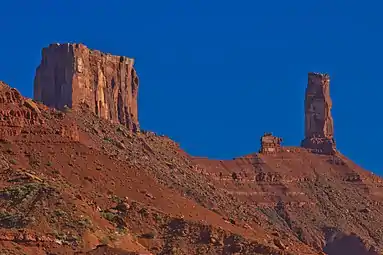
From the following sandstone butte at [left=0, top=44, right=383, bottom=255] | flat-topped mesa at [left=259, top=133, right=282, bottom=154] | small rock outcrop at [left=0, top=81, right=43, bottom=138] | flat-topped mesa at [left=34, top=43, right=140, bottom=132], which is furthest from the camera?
flat-topped mesa at [left=259, top=133, right=282, bottom=154]

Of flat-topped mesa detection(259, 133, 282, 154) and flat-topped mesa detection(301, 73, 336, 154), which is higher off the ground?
flat-topped mesa detection(301, 73, 336, 154)

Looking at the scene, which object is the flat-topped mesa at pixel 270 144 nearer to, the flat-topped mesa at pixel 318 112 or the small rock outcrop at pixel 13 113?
the flat-topped mesa at pixel 318 112

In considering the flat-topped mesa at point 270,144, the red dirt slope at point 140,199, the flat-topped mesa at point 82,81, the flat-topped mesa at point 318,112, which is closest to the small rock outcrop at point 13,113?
the red dirt slope at point 140,199

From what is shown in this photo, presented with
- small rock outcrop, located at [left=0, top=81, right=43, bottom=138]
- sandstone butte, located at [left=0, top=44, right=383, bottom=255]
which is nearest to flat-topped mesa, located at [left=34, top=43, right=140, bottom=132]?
sandstone butte, located at [left=0, top=44, right=383, bottom=255]

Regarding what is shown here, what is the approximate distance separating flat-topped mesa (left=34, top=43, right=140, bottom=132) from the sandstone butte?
11 cm

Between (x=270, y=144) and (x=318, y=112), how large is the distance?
11588mm

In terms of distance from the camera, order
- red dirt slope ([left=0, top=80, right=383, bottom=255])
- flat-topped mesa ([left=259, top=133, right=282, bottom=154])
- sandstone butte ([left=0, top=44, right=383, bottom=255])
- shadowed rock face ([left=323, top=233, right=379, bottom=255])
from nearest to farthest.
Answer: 1. red dirt slope ([left=0, top=80, right=383, bottom=255])
2. sandstone butte ([left=0, top=44, right=383, bottom=255])
3. shadowed rock face ([left=323, top=233, right=379, bottom=255])
4. flat-topped mesa ([left=259, top=133, right=282, bottom=154])

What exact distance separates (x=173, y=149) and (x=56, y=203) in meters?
60.0

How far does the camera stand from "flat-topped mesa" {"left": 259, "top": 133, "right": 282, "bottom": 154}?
16175 centimetres

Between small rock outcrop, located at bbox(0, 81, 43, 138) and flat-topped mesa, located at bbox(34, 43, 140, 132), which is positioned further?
flat-topped mesa, located at bbox(34, 43, 140, 132)

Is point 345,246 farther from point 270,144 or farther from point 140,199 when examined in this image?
point 140,199

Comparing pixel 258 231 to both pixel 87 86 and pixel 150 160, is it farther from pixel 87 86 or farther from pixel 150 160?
pixel 87 86

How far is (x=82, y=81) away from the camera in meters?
127

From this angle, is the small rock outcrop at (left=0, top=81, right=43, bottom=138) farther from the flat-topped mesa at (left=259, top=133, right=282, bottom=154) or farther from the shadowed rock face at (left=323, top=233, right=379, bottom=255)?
the flat-topped mesa at (left=259, top=133, right=282, bottom=154)
